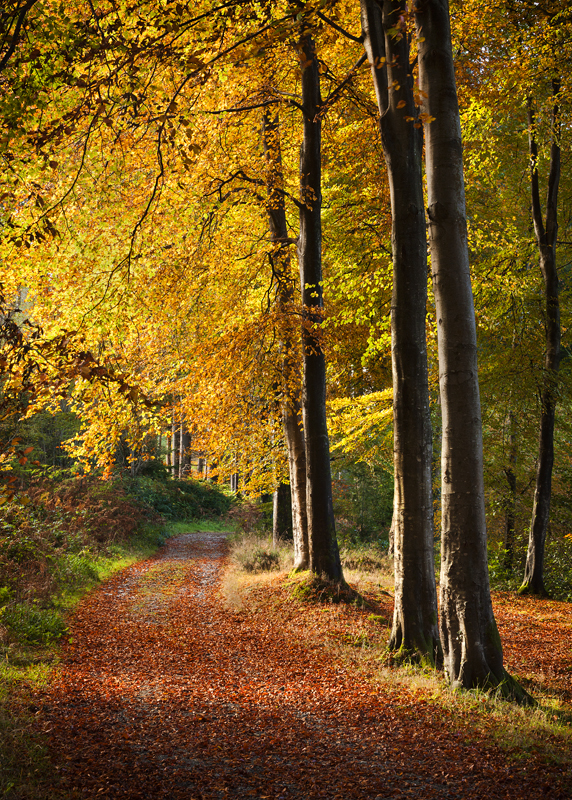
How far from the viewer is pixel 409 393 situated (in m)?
6.85

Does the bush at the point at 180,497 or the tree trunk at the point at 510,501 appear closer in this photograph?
the tree trunk at the point at 510,501

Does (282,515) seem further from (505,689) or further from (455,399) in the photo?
(455,399)

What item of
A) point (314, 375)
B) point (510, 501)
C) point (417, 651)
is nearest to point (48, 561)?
point (314, 375)

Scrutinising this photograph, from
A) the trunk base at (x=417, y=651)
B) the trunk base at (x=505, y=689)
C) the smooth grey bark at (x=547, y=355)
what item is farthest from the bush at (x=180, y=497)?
the trunk base at (x=505, y=689)

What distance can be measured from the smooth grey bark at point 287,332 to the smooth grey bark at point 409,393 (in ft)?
12.5

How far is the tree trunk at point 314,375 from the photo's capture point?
10344 millimetres

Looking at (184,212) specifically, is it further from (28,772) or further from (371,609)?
(28,772)

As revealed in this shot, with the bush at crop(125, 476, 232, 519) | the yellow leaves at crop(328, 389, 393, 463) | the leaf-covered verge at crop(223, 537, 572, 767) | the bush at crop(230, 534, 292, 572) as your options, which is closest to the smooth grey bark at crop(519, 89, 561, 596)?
the leaf-covered verge at crop(223, 537, 572, 767)

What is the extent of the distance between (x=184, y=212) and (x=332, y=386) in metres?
8.42

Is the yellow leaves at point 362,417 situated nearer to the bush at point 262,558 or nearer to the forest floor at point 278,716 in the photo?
the bush at point 262,558

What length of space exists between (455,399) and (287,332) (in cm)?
549

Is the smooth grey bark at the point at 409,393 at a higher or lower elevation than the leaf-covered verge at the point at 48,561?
higher

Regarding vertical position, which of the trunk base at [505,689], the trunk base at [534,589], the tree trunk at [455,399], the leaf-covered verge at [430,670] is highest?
the tree trunk at [455,399]

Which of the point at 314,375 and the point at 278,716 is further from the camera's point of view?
the point at 314,375
